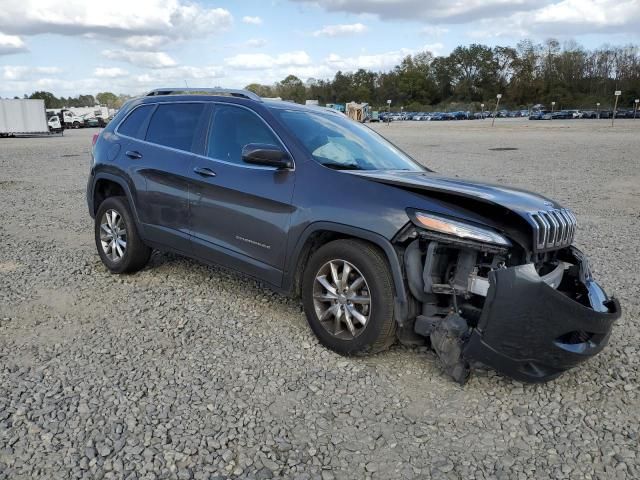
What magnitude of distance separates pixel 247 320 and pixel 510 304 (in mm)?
2274

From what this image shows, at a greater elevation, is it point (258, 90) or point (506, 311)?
point (258, 90)

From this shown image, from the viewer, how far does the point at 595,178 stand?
1398cm

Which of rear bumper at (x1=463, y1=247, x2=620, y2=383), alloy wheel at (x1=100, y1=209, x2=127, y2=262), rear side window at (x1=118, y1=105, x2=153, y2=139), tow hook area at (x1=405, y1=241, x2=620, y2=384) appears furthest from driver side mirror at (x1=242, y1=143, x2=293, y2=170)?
alloy wheel at (x1=100, y1=209, x2=127, y2=262)

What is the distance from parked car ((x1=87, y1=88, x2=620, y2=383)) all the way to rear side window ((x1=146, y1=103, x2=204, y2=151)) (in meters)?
0.01

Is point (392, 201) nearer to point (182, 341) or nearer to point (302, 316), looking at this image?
point (302, 316)

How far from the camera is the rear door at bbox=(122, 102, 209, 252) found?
16.6 ft

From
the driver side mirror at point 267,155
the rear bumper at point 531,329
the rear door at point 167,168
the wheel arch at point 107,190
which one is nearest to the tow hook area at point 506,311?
the rear bumper at point 531,329

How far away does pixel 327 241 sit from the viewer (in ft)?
13.9

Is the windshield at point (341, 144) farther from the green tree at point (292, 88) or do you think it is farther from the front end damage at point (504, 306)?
the green tree at point (292, 88)

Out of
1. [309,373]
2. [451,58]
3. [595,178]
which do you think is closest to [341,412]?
[309,373]

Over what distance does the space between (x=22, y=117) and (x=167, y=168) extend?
4156 centimetres

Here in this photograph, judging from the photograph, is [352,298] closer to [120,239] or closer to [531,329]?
[531,329]

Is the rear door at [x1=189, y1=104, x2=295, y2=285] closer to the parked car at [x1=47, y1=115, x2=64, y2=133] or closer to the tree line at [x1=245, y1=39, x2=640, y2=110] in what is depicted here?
the parked car at [x1=47, y1=115, x2=64, y2=133]

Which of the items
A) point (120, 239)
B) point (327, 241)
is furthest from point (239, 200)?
point (120, 239)
